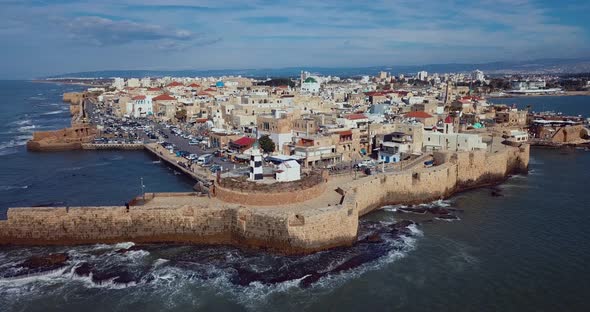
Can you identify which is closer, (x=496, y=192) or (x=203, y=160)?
(x=496, y=192)

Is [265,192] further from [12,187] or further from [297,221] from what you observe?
[12,187]

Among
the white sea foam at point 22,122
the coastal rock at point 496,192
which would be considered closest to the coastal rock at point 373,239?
the coastal rock at point 496,192

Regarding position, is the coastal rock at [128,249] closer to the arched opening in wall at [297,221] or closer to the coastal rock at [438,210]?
the arched opening in wall at [297,221]

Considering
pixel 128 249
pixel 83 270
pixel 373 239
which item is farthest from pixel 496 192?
pixel 83 270

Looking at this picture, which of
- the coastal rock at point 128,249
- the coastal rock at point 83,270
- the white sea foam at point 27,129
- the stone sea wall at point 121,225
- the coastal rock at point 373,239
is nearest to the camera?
the coastal rock at point 83,270

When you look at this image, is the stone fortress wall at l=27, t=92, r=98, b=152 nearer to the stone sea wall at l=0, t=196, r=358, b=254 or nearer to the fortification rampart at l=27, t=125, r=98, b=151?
the fortification rampart at l=27, t=125, r=98, b=151

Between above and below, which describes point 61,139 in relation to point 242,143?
below

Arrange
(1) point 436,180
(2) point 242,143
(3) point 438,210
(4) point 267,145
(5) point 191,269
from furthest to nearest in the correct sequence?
(2) point 242,143
(4) point 267,145
(1) point 436,180
(3) point 438,210
(5) point 191,269

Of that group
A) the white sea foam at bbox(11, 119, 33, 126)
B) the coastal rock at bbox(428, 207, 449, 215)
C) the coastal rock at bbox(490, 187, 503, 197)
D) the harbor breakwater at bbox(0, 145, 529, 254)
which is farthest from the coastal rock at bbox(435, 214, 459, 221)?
the white sea foam at bbox(11, 119, 33, 126)

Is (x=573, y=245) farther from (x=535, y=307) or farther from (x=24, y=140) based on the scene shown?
(x=24, y=140)
